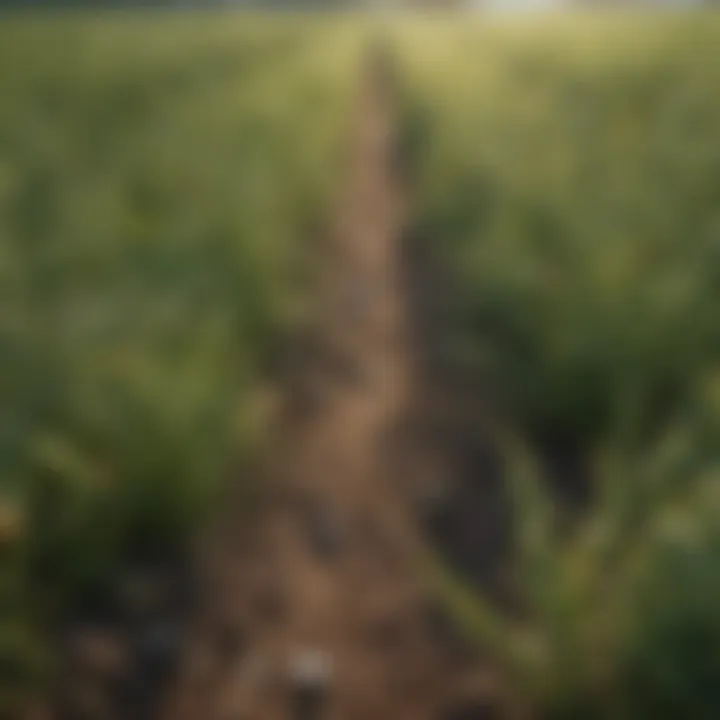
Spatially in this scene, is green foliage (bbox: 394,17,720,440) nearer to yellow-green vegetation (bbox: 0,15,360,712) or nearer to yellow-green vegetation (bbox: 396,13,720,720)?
yellow-green vegetation (bbox: 396,13,720,720)

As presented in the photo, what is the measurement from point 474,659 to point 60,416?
0.86 meters

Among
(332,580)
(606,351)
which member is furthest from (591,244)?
(332,580)

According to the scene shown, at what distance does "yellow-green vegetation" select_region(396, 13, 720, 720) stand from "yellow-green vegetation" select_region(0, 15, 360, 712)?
0.59m

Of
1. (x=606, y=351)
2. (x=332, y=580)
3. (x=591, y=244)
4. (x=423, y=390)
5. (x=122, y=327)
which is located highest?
(x=423, y=390)

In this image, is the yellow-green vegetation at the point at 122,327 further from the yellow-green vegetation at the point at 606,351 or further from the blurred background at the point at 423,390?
the yellow-green vegetation at the point at 606,351

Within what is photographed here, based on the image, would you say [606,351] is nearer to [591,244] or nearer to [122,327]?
[591,244]

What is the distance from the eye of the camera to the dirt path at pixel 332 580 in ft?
6.84

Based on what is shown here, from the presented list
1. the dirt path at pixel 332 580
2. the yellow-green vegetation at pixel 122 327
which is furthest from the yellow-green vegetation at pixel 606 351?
the yellow-green vegetation at pixel 122 327

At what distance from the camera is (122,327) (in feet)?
8.10

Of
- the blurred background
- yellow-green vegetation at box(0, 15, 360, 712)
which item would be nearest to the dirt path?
the blurred background

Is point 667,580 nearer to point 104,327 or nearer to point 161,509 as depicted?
point 161,509

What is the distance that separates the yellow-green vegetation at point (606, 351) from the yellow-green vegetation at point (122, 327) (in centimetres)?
59

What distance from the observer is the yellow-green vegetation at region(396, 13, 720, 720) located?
165 cm

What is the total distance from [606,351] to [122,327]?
3.29 ft
